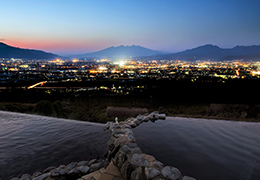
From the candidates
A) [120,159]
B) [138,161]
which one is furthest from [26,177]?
[138,161]

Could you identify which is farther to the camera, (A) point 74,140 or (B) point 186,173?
(A) point 74,140

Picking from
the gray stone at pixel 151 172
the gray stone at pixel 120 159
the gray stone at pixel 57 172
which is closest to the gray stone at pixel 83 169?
the gray stone at pixel 57 172

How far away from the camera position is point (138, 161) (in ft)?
16.8

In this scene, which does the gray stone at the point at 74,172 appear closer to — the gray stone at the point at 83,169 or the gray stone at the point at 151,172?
the gray stone at the point at 83,169

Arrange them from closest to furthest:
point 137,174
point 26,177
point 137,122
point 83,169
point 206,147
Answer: point 137,174, point 26,177, point 83,169, point 206,147, point 137,122

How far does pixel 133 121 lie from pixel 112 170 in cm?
428

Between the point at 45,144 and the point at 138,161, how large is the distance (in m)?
5.67

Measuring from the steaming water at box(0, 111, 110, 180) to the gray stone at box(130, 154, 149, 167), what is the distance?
2747 millimetres

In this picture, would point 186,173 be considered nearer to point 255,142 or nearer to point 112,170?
point 112,170

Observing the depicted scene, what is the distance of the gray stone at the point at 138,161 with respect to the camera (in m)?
5.00

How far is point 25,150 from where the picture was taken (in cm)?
785

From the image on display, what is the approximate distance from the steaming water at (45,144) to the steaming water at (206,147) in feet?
8.50

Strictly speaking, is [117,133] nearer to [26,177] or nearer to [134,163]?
[134,163]

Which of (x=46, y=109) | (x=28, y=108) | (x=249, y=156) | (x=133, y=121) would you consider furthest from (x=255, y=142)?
(x=28, y=108)
